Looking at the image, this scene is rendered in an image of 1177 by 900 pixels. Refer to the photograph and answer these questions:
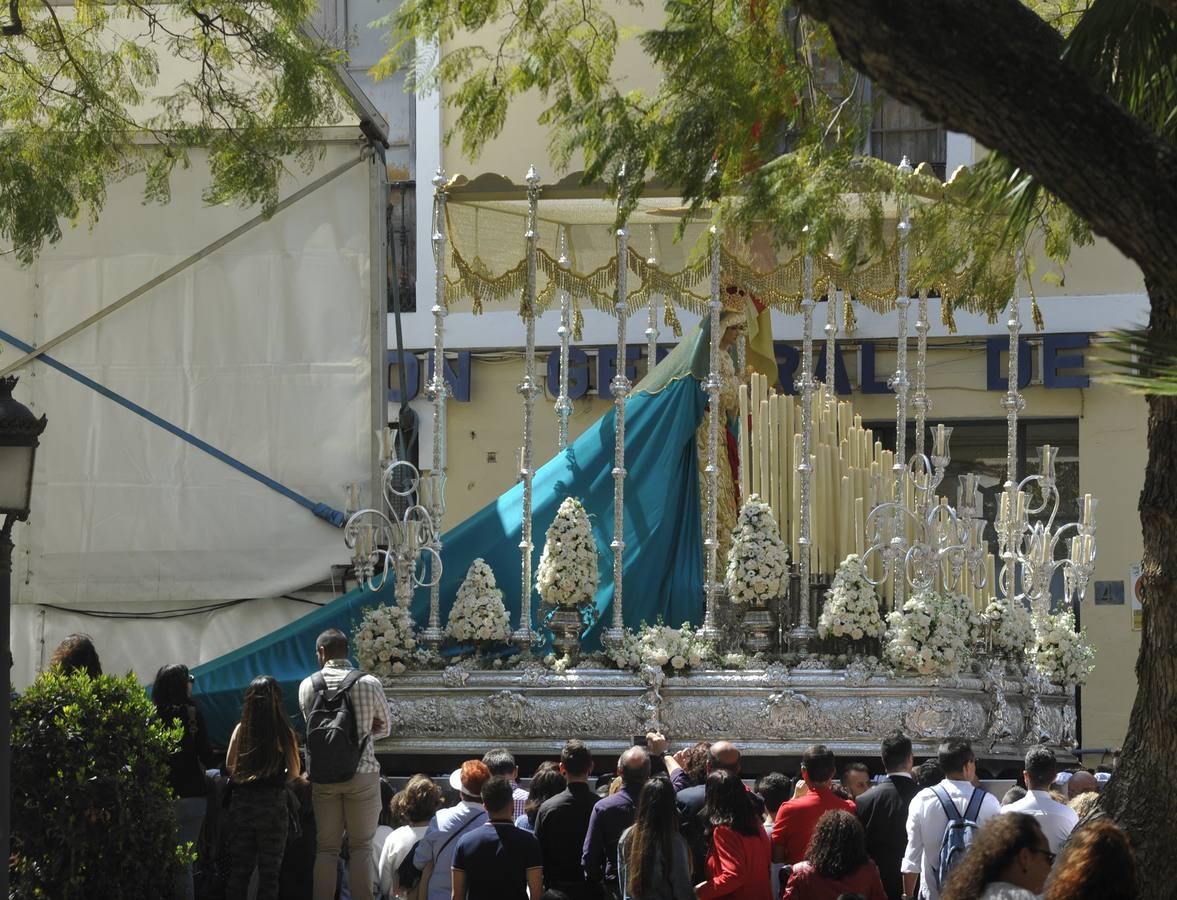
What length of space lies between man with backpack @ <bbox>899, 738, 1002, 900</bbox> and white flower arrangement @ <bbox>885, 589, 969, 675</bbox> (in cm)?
316

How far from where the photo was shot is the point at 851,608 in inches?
473

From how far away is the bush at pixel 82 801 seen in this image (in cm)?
775

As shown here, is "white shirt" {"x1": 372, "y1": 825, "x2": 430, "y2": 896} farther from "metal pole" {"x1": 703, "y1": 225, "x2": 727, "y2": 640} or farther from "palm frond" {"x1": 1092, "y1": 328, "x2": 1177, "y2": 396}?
"palm frond" {"x1": 1092, "y1": 328, "x2": 1177, "y2": 396}

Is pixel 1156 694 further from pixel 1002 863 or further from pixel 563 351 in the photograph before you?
pixel 563 351

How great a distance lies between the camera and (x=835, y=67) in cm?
1714

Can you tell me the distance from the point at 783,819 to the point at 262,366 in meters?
7.06

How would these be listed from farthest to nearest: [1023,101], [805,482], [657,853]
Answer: [805,482] → [657,853] → [1023,101]

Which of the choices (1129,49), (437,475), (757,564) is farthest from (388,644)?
(1129,49)

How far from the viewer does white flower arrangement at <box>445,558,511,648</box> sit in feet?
40.4

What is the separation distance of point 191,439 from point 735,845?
750cm

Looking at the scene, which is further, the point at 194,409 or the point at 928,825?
the point at 194,409

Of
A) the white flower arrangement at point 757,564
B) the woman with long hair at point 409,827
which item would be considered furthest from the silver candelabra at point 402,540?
the woman with long hair at point 409,827

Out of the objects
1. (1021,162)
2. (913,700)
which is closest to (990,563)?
(913,700)

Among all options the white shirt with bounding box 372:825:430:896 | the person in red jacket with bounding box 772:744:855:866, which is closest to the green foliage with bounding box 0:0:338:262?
the white shirt with bounding box 372:825:430:896
